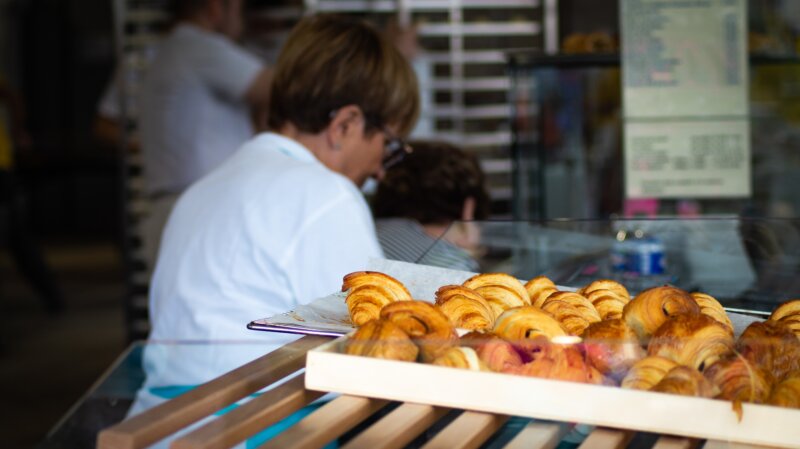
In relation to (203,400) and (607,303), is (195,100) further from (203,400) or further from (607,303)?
(203,400)

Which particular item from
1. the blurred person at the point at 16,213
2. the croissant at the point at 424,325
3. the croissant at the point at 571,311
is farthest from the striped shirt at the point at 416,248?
the blurred person at the point at 16,213

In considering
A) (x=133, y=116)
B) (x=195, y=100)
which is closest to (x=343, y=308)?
(x=195, y=100)

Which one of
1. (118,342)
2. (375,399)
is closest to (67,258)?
(118,342)

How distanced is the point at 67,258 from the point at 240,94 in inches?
276

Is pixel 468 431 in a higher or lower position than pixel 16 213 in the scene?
higher

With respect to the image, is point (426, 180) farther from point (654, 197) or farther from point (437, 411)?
point (437, 411)

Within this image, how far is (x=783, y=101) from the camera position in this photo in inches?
94.6

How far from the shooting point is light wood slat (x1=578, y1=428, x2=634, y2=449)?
74 centimetres

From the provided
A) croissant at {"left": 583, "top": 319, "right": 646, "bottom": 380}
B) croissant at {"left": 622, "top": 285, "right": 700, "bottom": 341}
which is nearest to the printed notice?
croissant at {"left": 622, "top": 285, "right": 700, "bottom": 341}

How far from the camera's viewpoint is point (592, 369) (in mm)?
783

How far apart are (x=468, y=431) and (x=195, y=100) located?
2955mm

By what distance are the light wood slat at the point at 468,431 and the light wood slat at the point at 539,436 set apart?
0.02 metres

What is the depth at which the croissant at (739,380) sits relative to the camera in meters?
0.75

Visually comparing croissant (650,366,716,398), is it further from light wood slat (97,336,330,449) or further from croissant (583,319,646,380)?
light wood slat (97,336,330,449)
